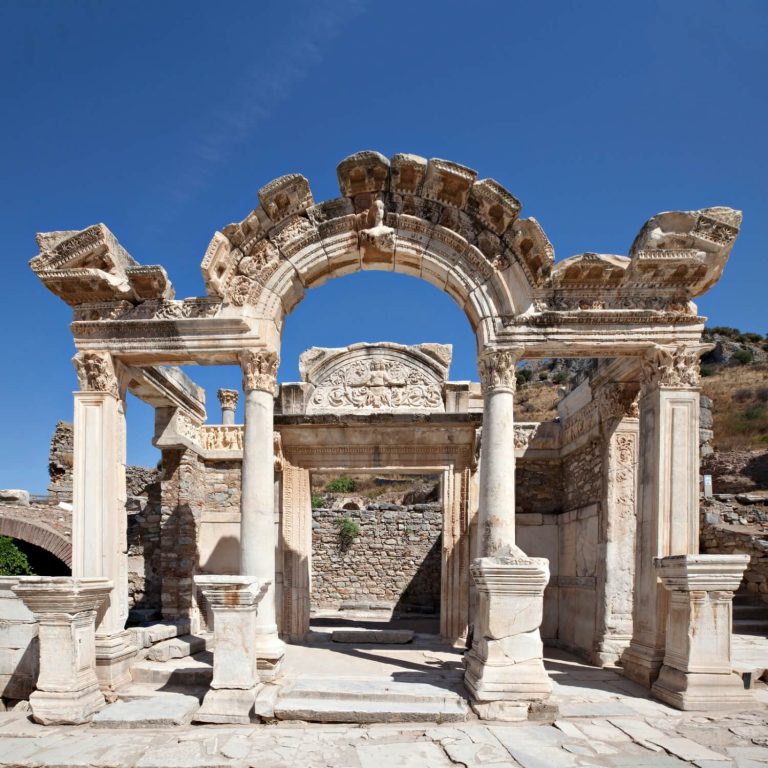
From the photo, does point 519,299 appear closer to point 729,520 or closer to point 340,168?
point 340,168

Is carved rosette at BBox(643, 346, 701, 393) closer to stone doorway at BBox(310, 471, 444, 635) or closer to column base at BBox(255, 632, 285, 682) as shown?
column base at BBox(255, 632, 285, 682)

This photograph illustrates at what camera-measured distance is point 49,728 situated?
5.61m

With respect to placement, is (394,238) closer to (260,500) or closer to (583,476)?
(260,500)

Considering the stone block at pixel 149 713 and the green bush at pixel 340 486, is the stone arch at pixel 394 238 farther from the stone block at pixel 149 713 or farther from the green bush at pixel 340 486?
the green bush at pixel 340 486

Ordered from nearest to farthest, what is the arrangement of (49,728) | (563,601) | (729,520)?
(49,728) → (563,601) → (729,520)

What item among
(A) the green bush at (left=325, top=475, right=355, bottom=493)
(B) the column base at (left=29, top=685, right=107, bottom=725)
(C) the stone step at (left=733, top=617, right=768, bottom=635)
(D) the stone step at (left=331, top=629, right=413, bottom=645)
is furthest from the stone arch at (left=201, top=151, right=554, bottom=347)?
(A) the green bush at (left=325, top=475, right=355, bottom=493)

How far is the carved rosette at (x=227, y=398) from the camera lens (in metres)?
→ 13.5

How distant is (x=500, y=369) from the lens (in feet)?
24.0

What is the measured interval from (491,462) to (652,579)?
2308 millimetres

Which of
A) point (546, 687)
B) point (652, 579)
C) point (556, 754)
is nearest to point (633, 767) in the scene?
point (556, 754)

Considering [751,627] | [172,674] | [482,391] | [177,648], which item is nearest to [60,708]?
[172,674]

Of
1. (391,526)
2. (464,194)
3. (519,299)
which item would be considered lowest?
(391,526)

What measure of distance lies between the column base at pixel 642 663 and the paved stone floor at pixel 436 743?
25.2 inches

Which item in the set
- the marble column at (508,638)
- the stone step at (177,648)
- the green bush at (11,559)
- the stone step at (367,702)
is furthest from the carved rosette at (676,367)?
the green bush at (11,559)
